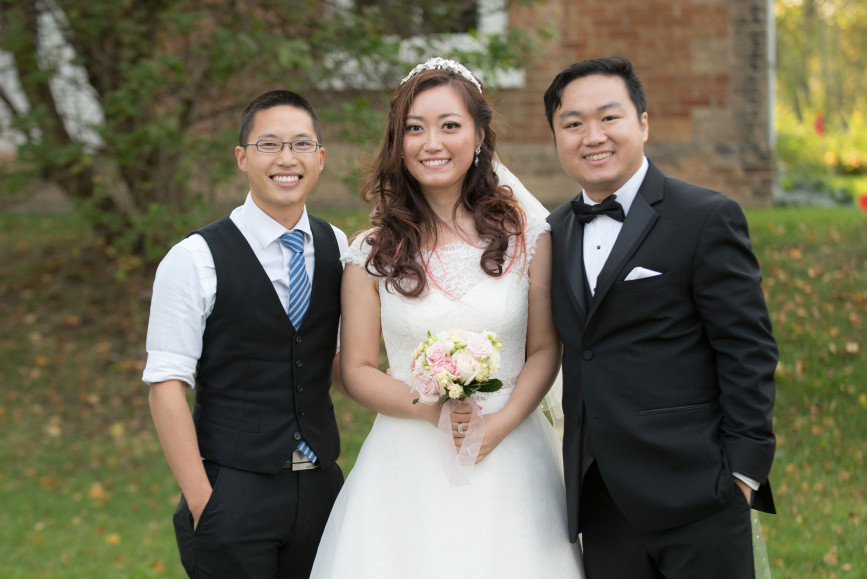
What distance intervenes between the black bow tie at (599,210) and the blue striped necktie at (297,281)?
1.05m

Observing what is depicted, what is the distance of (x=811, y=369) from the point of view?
291 inches

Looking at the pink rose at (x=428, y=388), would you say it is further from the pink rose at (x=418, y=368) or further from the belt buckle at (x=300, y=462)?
the belt buckle at (x=300, y=462)

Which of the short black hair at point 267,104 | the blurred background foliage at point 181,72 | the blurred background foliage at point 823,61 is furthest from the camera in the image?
the blurred background foliage at point 823,61

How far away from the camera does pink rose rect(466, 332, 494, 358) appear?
2869 millimetres

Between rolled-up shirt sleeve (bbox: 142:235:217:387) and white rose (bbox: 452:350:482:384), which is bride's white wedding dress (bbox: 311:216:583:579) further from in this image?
rolled-up shirt sleeve (bbox: 142:235:217:387)

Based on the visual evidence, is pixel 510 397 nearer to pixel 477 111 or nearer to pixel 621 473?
pixel 621 473

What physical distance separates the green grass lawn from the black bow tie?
115 inches

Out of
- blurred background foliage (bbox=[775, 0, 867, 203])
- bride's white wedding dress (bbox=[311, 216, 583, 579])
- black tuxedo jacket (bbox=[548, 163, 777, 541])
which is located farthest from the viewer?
blurred background foliage (bbox=[775, 0, 867, 203])

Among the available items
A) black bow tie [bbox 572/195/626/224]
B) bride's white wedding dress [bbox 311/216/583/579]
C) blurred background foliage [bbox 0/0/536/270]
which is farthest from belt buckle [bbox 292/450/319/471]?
blurred background foliage [bbox 0/0/536/270]

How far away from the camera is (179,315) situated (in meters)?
3.06

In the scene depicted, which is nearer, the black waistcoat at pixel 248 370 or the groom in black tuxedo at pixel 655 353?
the groom in black tuxedo at pixel 655 353

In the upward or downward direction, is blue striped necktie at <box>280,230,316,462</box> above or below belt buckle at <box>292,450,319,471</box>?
above

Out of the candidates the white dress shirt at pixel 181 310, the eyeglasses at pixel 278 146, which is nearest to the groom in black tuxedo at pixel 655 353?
the eyeglasses at pixel 278 146

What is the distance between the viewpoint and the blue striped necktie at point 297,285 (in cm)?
323
